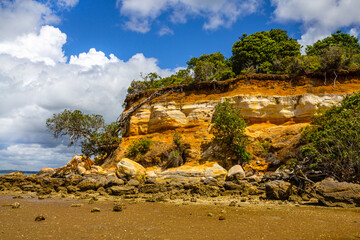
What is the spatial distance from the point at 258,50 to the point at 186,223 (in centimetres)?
2954

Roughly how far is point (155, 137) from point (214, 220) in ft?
61.4

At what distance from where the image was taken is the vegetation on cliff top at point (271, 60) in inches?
995

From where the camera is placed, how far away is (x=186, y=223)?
7.02 metres

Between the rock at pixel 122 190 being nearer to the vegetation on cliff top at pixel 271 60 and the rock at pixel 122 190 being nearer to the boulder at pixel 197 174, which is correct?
the boulder at pixel 197 174

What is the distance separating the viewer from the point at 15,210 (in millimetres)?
8883

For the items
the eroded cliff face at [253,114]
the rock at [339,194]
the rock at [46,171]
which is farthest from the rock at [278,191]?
the rock at [46,171]

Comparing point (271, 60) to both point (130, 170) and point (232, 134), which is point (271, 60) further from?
point (130, 170)

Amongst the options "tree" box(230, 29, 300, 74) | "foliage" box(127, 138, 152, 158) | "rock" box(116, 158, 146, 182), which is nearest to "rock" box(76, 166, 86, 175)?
"foliage" box(127, 138, 152, 158)

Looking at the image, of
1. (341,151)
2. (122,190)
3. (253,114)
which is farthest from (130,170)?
(253,114)

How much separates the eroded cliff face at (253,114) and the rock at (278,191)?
7.04 metres

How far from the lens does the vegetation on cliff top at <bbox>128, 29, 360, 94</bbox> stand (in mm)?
25283

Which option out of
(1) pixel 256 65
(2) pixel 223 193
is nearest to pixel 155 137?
(2) pixel 223 193

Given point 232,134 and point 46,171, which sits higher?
point 232,134

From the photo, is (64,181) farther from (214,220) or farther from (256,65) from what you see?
(256,65)
